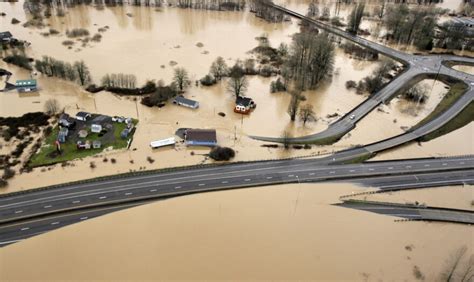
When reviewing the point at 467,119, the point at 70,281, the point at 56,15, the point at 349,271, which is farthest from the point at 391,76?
the point at 56,15

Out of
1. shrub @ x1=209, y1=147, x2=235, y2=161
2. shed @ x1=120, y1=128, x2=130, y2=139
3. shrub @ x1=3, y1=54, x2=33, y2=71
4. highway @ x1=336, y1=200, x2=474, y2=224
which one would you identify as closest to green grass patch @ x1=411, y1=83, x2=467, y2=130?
highway @ x1=336, y1=200, x2=474, y2=224

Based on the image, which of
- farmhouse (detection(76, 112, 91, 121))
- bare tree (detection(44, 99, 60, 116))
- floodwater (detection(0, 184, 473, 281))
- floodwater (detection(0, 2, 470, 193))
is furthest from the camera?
bare tree (detection(44, 99, 60, 116))

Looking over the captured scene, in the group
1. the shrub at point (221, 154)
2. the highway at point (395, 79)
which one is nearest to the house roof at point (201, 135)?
the shrub at point (221, 154)

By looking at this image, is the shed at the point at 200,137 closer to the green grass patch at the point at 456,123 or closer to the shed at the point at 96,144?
the shed at the point at 96,144

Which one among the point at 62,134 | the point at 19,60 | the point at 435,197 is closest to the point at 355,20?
the point at 435,197

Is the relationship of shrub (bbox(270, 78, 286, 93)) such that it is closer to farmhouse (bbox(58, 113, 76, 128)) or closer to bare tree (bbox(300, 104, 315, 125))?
bare tree (bbox(300, 104, 315, 125))

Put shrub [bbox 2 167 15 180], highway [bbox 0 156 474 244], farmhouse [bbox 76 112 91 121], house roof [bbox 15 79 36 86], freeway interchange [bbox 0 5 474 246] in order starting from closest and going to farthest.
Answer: highway [bbox 0 156 474 244], freeway interchange [bbox 0 5 474 246], shrub [bbox 2 167 15 180], farmhouse [bbox 76 112 91 121], house roof [bbox 15 79 36 86]
